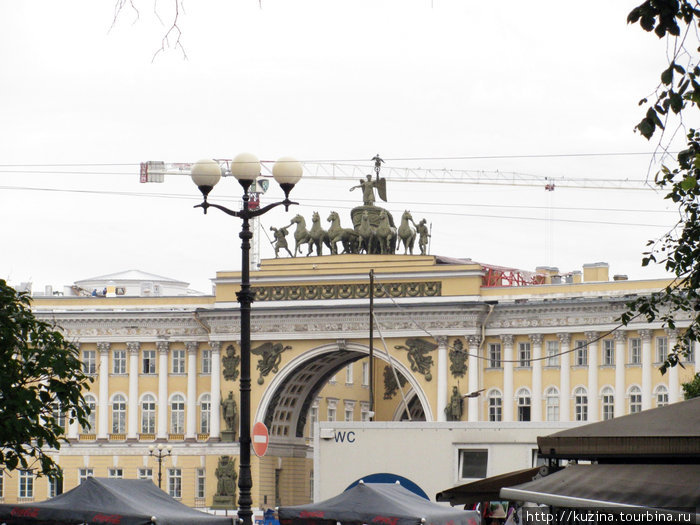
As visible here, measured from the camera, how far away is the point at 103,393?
7406 centimetres

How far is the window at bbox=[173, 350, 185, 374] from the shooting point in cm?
7419

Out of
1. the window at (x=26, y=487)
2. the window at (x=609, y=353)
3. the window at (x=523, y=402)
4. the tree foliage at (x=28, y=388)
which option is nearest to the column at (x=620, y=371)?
the window at (x=609, y=353)

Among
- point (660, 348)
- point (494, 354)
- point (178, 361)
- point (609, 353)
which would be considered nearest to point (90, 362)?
point (178, 361)

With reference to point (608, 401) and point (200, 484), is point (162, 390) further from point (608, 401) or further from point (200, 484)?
point (608, 401)

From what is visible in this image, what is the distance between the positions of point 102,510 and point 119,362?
54.7 meters

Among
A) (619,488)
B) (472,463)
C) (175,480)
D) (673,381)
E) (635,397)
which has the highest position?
A: (673,381)

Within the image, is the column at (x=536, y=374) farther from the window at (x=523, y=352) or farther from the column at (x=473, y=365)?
the column at (x=473, y=365)

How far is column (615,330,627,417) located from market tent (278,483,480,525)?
43796mm

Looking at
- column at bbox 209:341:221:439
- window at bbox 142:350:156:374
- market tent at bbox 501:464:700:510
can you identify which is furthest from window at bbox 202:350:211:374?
market tent at bbox 501:464:700:510

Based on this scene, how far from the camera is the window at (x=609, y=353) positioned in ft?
220

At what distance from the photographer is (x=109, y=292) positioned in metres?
83.6

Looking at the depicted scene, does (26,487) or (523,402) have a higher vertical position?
(523,402)

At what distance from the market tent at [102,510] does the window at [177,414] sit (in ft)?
171

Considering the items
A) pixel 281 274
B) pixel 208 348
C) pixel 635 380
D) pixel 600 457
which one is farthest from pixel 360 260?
pixel 600 457
